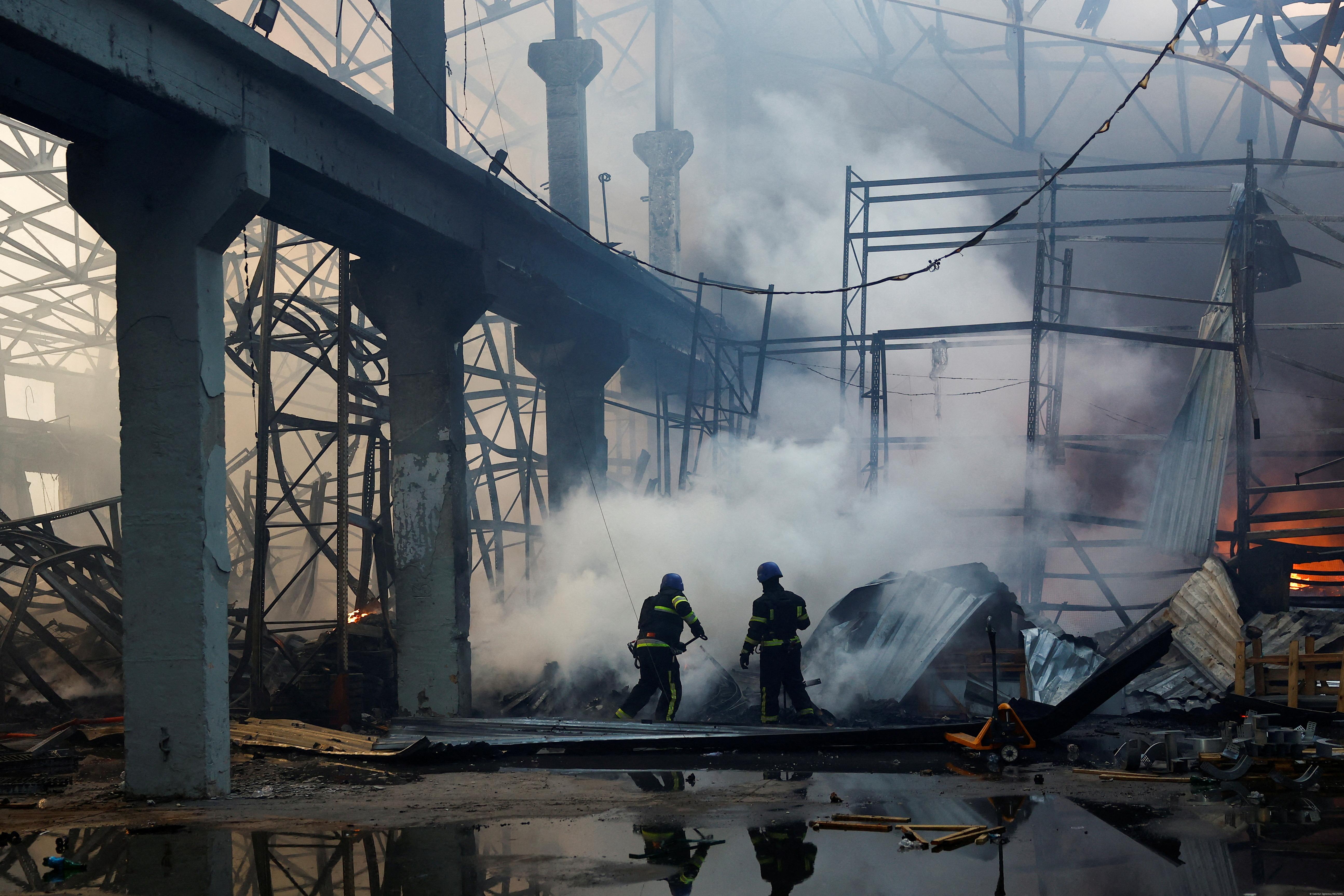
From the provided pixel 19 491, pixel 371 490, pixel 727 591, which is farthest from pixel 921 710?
pixel 19 491

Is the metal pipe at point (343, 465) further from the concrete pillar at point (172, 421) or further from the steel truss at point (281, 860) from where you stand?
the steel truss at point (281, 860)

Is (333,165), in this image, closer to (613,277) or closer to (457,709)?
(457,709)

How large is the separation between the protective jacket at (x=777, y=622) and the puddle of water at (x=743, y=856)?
3939mm

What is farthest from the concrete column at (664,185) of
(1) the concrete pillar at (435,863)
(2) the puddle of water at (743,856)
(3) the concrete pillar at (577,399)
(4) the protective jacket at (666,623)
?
(1) the concrete pillar at (435,863)

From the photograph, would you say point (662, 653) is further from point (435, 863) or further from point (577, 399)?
point (577, 399)

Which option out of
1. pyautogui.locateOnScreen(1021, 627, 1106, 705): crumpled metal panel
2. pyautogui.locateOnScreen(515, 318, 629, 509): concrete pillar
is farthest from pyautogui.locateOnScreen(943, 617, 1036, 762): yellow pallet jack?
pyautogui.locateOnScreen(515, 318, 629, 509): concrete pillar

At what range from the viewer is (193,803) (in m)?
Answer: 8.22

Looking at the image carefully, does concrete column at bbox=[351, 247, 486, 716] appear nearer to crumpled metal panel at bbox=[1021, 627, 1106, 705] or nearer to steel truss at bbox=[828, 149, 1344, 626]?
crumpled metal panel at bbox=[1021, 627, 1106, 705]

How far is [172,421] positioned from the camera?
8.50 m

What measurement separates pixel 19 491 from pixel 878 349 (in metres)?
21.2

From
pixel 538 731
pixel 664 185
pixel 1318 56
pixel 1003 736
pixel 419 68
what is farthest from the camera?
pixel 664 185

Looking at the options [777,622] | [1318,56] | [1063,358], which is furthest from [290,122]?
[1063,358]

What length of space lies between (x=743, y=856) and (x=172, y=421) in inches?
221

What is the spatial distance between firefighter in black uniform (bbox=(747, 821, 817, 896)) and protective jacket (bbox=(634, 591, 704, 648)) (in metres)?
4.72
